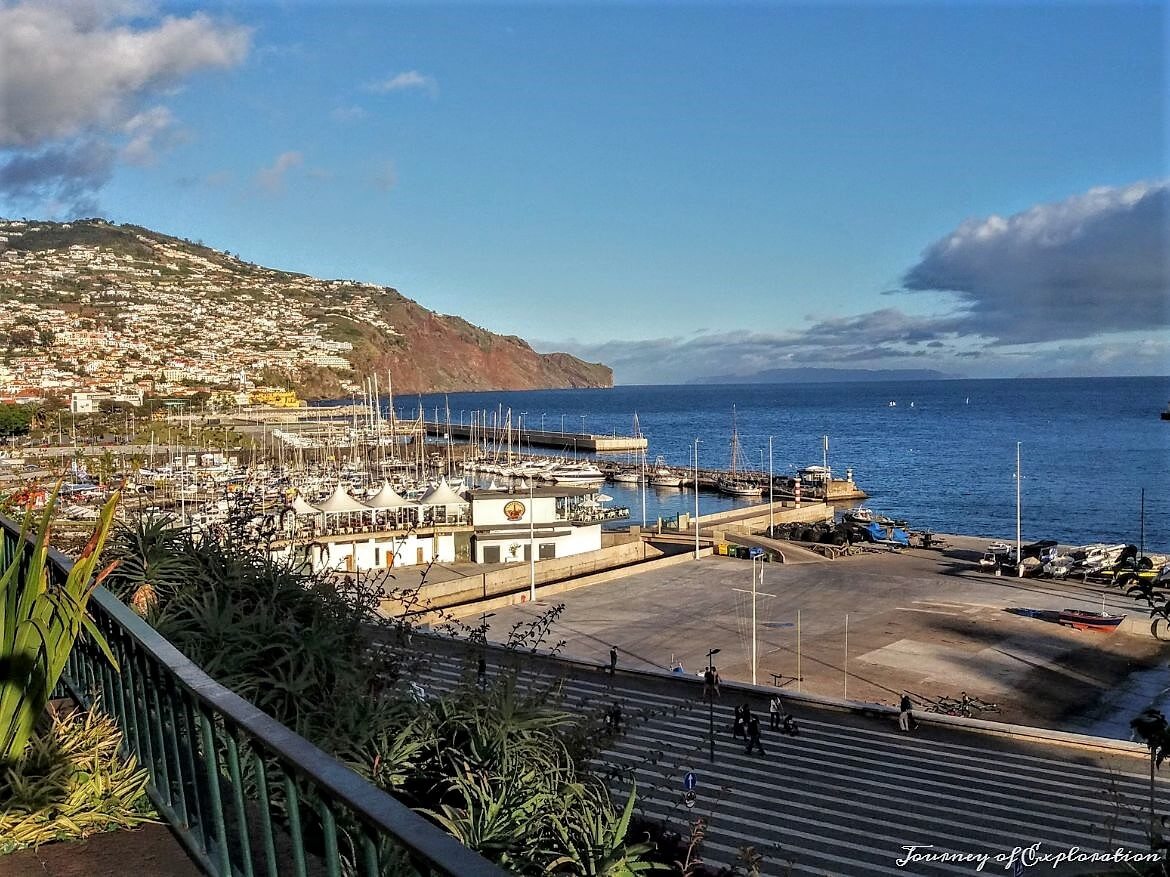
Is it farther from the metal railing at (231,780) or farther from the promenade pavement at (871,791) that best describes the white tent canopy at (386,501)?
the metal railing at (231,780)

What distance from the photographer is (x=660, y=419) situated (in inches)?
7475

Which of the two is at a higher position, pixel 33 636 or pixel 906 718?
pixel 33 636

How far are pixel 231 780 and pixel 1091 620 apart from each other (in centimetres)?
2985

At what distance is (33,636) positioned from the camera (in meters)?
3.03

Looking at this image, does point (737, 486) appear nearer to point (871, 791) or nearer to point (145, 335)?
point (871, 791)

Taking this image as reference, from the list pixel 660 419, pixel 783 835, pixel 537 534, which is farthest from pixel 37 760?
pixel 660 419

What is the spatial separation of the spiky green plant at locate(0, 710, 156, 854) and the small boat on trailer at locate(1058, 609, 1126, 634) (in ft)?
96.7

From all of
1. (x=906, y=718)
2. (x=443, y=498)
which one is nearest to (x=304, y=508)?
(x=443, y=498)

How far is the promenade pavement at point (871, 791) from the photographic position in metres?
11.6

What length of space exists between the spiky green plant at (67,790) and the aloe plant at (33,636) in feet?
0.37

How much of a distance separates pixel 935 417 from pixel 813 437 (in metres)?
58.2

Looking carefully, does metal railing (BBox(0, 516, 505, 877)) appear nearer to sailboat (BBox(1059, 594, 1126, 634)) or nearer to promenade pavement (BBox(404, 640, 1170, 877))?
promenade pavement (BBox(404, 640, 1170, 877))

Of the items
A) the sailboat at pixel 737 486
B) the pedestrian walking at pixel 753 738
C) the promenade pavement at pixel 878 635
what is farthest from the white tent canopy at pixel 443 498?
the sailboat at pixel 737 486

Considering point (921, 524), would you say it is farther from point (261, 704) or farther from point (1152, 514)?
point (261, 704)
